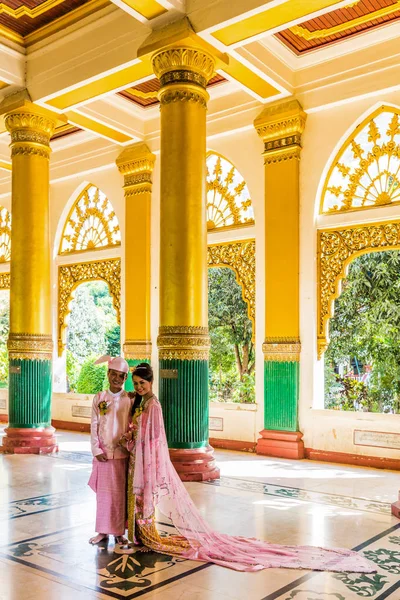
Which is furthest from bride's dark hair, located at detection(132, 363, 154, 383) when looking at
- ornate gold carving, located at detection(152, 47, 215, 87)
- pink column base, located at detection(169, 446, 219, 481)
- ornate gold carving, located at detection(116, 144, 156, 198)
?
ornate gold carving, located at detection(116, 144, 156, 198)

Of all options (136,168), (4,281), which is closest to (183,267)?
(136,168)

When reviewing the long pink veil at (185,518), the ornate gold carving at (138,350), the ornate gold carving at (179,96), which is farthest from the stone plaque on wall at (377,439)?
the ornate gold carving at (179,96)

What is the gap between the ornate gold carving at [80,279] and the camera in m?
9.92

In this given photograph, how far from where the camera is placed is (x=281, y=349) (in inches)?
304

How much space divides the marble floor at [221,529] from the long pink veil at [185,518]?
6.8 inches

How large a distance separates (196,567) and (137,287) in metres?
5.97

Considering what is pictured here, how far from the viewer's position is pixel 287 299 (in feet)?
25.3

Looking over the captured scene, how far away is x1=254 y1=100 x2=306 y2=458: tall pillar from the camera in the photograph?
7633mm

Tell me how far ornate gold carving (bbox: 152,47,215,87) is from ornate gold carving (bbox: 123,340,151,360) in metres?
4.01

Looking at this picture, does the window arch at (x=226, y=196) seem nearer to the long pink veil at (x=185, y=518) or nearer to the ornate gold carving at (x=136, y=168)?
the ornate gold carving at (x=136, y=168)

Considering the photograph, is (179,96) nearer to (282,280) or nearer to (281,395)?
(282,280)

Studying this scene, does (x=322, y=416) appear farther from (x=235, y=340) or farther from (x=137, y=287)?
(x=235, y=340)

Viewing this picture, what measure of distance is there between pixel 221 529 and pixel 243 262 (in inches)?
177

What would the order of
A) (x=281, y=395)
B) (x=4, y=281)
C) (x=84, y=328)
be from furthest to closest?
(x=84, y=328), (x=4, y=281), (x=281, y=395)
